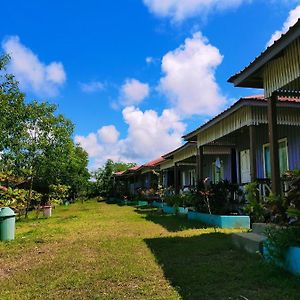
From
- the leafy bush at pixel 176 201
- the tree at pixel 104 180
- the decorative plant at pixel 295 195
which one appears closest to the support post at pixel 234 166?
the leafy bush at pixel 176 201

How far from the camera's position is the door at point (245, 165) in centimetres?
1441

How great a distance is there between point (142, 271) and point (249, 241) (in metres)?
2.16

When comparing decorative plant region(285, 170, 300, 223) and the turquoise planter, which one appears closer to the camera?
A: decorative plant region(285, 170, 300, 223)

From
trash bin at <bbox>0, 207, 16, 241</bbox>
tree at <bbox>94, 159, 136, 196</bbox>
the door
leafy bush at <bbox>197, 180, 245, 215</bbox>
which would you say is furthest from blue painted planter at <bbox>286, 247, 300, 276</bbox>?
tree at <bbox>94, 159, 136, 196</bbox>

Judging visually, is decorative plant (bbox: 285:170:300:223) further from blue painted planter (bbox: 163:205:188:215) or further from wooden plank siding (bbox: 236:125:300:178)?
blue painted planter (bbox: 163:205:188:215)

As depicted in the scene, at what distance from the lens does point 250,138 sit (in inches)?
412

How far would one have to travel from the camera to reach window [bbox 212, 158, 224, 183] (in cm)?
1685

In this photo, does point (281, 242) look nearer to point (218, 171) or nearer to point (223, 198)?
point (223, 198)

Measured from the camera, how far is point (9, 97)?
15562 millimetres

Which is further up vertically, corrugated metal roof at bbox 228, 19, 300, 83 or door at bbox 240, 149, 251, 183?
corrugated metal roof at bbox 228, 19, 300, 83

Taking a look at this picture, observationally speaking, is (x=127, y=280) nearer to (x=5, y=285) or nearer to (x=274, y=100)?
(x=5, y=285)

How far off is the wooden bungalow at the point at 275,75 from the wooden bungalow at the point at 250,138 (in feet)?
6.36

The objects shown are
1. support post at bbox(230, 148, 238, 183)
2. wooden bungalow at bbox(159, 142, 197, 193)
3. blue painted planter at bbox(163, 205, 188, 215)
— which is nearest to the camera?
support post at bbox(230, 148, 238, 183)

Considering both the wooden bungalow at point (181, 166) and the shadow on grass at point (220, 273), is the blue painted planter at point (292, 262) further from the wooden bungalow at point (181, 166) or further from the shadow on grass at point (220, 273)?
the wooden bungalow at point (181, 166)
